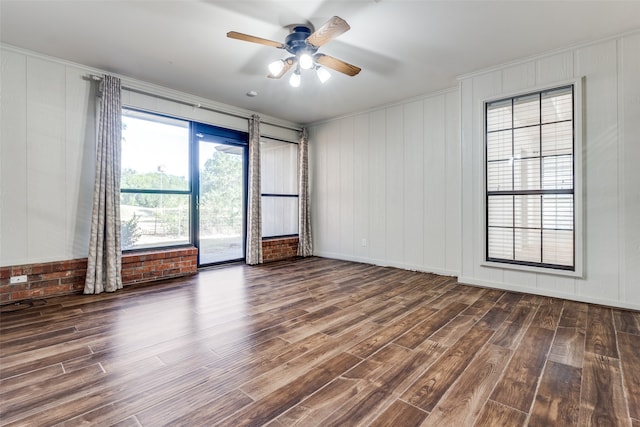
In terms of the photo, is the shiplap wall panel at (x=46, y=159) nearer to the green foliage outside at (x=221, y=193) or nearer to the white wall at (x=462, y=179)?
the green foliage outside at (x=221, y=193)

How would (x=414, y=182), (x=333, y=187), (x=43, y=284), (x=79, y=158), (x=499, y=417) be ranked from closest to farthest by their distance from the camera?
(x=499, y=417), (x=43, y=284), (x=79, y=158), (x=414, y=182), (x=333, y=187)

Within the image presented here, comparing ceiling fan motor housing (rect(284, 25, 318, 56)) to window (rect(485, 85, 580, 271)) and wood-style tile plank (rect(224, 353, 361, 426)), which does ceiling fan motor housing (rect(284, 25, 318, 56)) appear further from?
wood-style tile plank (rect(224, 353, 361, 426))

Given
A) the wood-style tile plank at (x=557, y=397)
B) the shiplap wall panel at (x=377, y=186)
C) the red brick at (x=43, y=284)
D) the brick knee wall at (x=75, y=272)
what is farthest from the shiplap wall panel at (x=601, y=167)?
the red brick at (x=43, y=284)

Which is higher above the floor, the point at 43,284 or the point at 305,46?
the point at 305,46

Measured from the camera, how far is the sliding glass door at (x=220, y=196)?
4922 mm

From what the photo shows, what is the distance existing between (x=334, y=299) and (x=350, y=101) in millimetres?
3293

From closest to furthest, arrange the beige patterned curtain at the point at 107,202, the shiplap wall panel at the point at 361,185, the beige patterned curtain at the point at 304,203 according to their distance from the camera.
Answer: the beige patterned curtain at the point at 107,202 → the shiplap wall panel at the point at 361,185 → the beige patterned curtain at the point at 304,203

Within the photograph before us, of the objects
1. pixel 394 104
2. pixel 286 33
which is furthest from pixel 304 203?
pixel 286 33

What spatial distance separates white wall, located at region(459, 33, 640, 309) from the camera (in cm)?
299

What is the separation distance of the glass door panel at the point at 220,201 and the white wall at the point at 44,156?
1.43 m

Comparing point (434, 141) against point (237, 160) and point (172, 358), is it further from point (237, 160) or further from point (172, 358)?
point (172, 358)

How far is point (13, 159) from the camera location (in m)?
→ 3.29

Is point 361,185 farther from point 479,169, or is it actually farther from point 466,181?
point 479,169

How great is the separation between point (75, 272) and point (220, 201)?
219 centimetres
